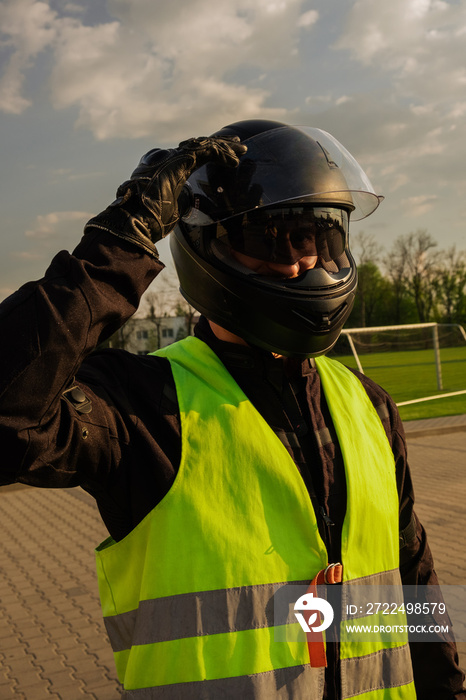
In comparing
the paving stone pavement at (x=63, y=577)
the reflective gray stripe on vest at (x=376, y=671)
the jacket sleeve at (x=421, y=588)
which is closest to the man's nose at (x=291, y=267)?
the jacket sleeve at (x=421, y=588)

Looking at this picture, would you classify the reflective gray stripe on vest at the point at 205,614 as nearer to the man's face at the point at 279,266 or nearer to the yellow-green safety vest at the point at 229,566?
the yellow-green safety vest at the point at 229,566

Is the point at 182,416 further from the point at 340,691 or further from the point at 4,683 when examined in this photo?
the point at 4,683

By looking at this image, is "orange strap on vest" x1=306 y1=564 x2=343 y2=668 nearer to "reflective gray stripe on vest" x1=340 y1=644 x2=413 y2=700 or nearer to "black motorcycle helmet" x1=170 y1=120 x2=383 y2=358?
"reflective gray stripe on vest" x1=340 y1=644 x2=413 y2=700

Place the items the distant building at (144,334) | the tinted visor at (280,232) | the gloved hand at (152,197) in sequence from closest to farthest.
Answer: the gloved hand at (152,197) → the tinted visor at (280,232) → the distant building at (144,334)

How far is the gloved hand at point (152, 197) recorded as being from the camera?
133cm

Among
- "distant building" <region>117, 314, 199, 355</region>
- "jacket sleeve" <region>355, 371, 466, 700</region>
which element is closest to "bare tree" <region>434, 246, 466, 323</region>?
"distant building" <region>117, 314, 199, 355</region>

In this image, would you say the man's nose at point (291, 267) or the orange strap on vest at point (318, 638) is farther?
the man's nose at point (291, 267)

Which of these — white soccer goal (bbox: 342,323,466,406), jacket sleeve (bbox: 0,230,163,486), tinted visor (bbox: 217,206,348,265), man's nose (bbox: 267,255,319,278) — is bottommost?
white soccer goal (bbox: 342,323,466,406)

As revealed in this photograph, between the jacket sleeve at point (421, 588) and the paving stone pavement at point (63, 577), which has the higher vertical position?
the jacket sleeve at point (421, 588)

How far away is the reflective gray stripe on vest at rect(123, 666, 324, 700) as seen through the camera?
134 cm

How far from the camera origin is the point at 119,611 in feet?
4.77

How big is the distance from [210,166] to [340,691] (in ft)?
4.22

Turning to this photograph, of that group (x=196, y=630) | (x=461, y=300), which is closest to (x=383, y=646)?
(x=196, y=630)

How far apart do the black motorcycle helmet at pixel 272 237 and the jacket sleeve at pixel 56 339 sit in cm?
48
